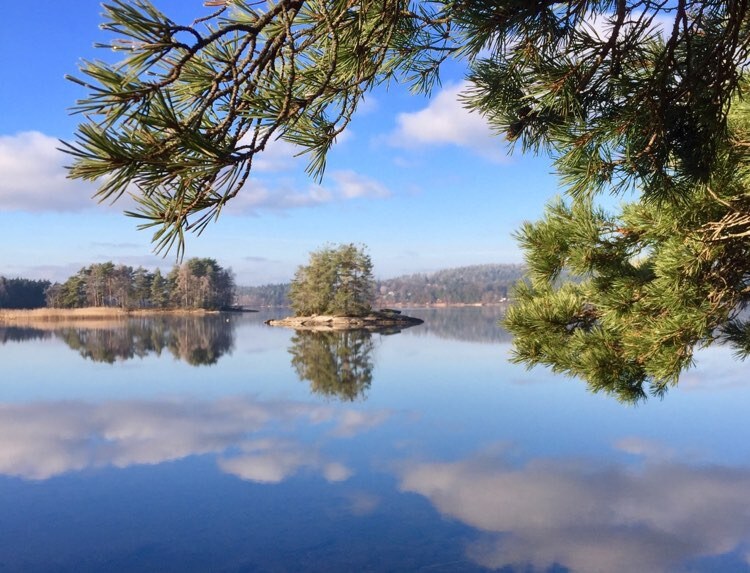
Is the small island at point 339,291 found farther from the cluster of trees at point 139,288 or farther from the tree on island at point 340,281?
the cluster of trees at point 139,288

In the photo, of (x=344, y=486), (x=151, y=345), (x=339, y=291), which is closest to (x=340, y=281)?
(x=339, y=291)

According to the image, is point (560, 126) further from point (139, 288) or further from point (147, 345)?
point (139, 288)

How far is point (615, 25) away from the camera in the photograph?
143 centimetres

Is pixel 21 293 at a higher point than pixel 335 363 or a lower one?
higher

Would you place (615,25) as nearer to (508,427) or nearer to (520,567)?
(520,567)

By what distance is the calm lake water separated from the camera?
4441 mm

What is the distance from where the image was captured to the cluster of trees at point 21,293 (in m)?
50.8

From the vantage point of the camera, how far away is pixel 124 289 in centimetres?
5053

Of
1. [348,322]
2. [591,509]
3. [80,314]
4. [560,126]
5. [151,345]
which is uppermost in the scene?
[560,126]

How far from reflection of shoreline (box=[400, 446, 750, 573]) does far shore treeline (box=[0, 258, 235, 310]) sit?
4666cm

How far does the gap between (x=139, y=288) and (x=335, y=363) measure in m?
40.8

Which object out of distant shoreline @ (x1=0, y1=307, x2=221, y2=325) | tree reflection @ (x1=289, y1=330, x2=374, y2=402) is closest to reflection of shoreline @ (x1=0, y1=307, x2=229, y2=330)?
distant shoreline @ (x1=0, y1=307, x2=221, y2=325)

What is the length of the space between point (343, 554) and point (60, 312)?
49.0 meters

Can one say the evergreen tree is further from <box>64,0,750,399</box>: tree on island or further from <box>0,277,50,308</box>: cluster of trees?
<box>64,0,750,399</box>: tree on island
